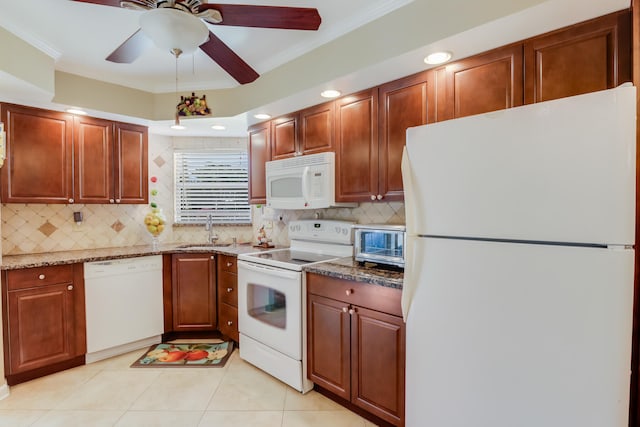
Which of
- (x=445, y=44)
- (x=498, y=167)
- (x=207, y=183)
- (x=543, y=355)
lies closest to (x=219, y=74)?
(x=207, y=183)

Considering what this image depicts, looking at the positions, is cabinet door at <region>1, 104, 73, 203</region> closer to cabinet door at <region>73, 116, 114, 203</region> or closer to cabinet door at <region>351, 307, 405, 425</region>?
cabinet door at <region>73, 116, 114, 203</region>

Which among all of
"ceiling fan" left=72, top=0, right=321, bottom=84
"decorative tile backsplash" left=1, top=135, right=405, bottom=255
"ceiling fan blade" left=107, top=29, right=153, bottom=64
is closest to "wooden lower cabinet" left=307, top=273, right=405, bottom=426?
"decorative tile backsplash" left=1, top=135, right=405, bottom=255

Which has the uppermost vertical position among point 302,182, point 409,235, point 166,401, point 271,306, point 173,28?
Result: point 173,28

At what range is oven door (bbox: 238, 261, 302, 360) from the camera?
2281 millimetres

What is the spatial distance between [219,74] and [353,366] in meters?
2.59

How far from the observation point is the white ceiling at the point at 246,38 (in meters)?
1.54

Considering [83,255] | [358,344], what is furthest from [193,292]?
[358,344]

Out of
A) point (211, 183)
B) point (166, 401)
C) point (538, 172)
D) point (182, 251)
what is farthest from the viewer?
point (211, 183)

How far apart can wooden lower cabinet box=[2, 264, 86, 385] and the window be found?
1376mm

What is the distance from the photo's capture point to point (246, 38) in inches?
90.1

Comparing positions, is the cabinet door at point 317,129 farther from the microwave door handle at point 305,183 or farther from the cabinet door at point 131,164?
the cabinet door at point 131,164

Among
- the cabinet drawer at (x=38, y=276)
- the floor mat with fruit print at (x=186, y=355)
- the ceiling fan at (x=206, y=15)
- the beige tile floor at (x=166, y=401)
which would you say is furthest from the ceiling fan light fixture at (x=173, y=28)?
the floor mat with fruit print at (x=186, y=355)

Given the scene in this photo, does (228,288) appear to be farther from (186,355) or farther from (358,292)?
(358,292)

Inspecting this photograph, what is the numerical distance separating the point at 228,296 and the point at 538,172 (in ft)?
8.94
